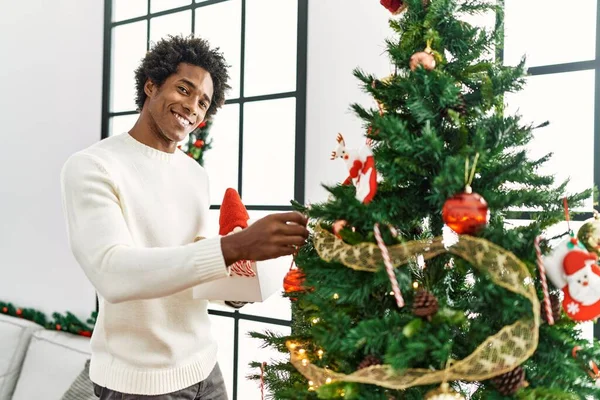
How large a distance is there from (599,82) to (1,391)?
8.47 ft

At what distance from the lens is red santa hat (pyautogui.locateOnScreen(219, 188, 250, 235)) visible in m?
1.20

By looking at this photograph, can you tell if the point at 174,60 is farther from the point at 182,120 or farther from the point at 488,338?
the point at 488,338

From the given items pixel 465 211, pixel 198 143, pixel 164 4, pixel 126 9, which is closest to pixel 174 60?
pixel 198 143

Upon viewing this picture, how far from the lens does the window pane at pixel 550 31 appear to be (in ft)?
4.80

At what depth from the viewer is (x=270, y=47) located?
207 centimetres

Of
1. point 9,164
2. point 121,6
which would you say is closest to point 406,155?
point 121,6

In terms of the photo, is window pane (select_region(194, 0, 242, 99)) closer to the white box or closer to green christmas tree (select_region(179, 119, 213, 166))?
green christmas tree (select_region(179, 119, 213, 166))

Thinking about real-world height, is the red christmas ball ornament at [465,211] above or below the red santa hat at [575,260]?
above

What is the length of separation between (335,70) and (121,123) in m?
1.17

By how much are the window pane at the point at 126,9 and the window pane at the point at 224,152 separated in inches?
26.9

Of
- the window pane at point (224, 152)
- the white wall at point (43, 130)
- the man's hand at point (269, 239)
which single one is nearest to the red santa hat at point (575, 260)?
the man's hand at point (269, 239)

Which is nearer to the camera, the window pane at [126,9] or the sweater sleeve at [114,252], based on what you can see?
the sweater sleeve at [114,252]

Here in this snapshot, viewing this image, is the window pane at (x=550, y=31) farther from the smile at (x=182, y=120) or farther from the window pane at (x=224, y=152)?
the window pane at (x=224, y=152)

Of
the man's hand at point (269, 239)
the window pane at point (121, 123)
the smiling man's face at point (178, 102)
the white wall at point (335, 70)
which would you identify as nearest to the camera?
the man's hand at point (269, 239)
